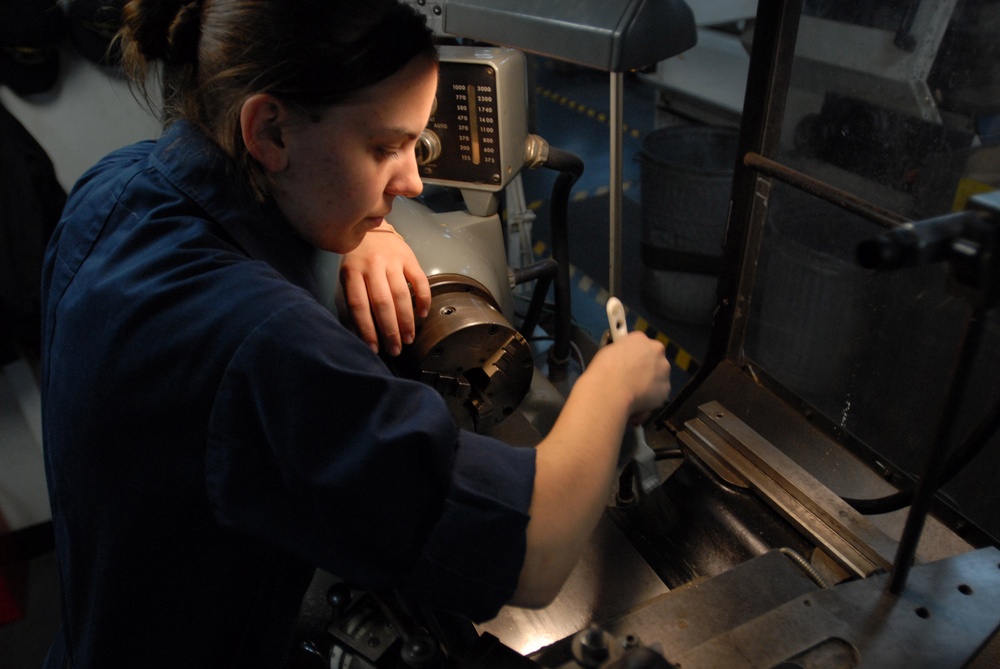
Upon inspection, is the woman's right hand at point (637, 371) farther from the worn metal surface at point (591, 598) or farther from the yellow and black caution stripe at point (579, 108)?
the yellow and black caution stripe at point (579, 108)

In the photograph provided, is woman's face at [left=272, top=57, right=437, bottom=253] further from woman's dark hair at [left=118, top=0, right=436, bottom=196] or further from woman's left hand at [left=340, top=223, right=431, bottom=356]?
woman's left hand at [left=340, top=223, right=431, bottom=356]

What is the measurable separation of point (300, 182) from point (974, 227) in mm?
592

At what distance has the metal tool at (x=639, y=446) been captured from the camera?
89 cm

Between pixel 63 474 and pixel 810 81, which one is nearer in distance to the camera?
pixel 63 474

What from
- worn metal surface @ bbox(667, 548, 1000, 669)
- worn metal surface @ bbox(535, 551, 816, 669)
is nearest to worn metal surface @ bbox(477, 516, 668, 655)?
worn metal surface @ bbox(535, 551, 816, 669)

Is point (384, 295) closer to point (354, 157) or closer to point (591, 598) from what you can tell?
point (354, 157)

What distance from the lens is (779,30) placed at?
1221 millimetres

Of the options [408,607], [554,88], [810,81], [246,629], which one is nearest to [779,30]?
[810,81]

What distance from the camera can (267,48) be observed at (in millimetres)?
628

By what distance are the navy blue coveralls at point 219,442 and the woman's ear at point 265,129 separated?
6cm

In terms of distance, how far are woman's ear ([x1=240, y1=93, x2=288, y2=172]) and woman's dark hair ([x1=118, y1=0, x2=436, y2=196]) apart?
1 cm

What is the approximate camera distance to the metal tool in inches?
35.0

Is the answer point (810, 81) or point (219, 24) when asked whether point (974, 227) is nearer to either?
point (219, 24)

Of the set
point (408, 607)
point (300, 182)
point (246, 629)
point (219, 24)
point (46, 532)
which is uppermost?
point (219, 24)
